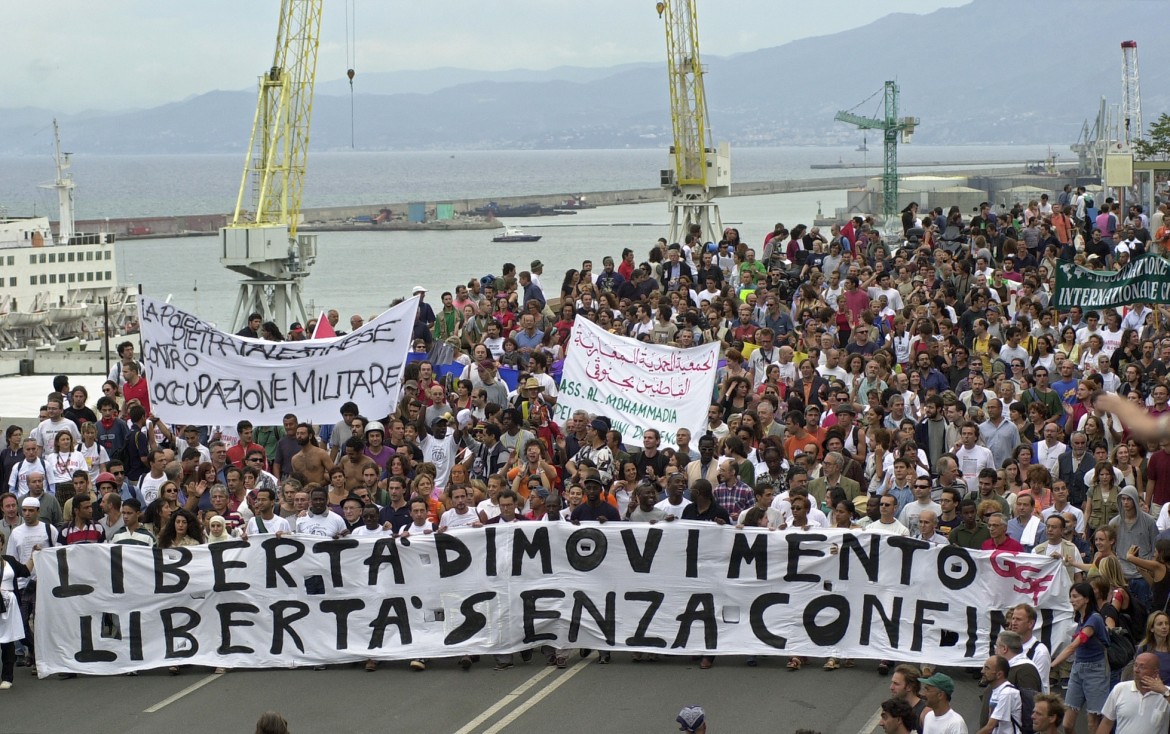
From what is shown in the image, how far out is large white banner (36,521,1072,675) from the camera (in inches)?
512

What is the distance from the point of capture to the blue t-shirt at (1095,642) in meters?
10.9

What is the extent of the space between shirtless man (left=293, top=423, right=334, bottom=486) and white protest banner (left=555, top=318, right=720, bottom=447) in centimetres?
278

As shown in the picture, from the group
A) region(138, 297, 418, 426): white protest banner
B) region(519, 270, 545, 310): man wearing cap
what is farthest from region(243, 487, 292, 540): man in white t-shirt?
region(519, 270, 545, 310): man wearing cap

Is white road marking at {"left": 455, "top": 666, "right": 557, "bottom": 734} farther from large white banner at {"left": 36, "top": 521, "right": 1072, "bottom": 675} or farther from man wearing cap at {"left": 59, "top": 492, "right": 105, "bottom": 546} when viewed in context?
man wearing cap at {"left": 59, "top": 492, "right": 105, "bottom": 546}

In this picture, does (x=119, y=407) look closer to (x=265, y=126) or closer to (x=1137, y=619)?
(x=1137, y=619)

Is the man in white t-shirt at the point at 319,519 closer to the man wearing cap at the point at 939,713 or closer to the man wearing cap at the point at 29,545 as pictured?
the man wearing cap at the point at 29,545

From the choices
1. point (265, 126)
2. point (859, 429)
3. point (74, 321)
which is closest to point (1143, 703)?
point (859, 429)

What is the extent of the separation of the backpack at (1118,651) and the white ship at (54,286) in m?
110

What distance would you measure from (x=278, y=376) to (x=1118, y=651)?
9316 millimetres

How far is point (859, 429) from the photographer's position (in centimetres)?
1528

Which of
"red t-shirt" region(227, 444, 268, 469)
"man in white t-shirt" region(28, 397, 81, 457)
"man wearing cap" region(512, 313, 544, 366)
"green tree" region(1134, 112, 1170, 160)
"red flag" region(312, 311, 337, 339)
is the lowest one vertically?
"red t-shirt" region(227, 444, 268, 469)

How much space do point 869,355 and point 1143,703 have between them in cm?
814

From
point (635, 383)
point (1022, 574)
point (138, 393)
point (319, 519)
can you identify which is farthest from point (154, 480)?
point (1022, 574)

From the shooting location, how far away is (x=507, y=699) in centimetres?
1235
